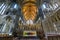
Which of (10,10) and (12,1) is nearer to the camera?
(10,10)

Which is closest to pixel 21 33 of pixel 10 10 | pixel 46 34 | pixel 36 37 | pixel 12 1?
pixel 36 37

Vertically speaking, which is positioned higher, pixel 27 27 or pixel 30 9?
pixel 30 9

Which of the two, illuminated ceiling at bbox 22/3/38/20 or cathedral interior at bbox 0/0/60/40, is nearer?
cathedral interior at bbox 0/0/60/40

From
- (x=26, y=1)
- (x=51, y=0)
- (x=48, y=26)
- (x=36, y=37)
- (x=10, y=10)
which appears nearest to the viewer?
(x=36, y=37)

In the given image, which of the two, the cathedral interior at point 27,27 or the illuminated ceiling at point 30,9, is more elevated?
the illuminated ceiling at point 30,9

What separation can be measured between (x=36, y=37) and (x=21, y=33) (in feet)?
3.73

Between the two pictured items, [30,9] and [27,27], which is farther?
[30,9]

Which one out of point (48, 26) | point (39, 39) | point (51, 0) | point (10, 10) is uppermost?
point (51, 0)

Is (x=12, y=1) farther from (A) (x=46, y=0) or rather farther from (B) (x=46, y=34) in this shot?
(B) (x=46, y=34)

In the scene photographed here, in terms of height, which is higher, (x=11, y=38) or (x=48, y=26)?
(x=48, y=26)

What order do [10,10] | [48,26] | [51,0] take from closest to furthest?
[48,26]
[10,10]
[51,0]

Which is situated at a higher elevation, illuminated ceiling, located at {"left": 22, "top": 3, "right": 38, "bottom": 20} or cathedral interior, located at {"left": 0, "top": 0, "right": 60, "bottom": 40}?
illuminated ceiling, located at {"left": 22, "top": 3, "right": 38, "bottom": 20}

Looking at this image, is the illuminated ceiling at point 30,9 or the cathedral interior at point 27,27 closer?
the cathedral interior at point 27,27

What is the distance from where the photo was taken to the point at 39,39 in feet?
31.3
